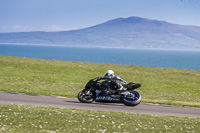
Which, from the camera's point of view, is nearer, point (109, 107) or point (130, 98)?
point (109, 107)

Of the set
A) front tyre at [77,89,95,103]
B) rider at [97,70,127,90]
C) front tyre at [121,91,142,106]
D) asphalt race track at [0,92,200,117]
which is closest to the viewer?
asphalt race track at [0,92,200,117]

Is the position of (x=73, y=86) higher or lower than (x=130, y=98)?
higher

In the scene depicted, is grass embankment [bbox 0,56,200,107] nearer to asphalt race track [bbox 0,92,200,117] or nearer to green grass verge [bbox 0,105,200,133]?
asphalt race track [bbox 0,92,200,117]

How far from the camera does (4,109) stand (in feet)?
→ 41.0

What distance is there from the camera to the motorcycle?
622 inches

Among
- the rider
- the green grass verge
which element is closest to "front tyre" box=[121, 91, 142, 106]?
the rider

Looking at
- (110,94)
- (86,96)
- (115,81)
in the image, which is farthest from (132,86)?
(86,96)

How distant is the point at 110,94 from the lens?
16.2 m

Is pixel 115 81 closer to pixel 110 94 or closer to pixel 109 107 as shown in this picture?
pixel 110 94

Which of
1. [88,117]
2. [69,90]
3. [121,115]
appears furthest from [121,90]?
[69,90]

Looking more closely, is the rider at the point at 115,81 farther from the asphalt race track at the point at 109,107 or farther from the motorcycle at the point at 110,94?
the asphalt race track at the point at 109,107

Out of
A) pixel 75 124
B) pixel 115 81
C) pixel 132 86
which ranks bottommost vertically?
pixel 75 124

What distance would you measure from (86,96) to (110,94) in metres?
1.51

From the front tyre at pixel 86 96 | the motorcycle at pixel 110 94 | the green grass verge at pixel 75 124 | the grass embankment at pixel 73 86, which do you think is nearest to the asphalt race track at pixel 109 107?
the motorcycle at pixel 110 94
